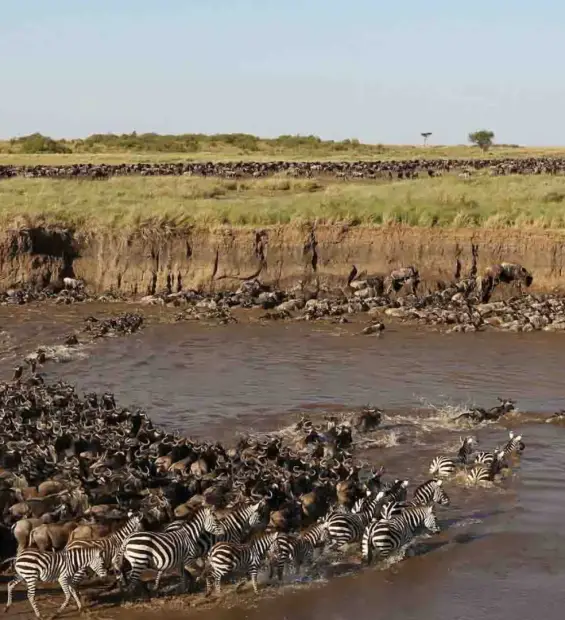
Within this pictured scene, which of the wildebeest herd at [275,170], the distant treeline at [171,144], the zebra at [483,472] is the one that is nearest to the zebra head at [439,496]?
the zebra at [483,472]

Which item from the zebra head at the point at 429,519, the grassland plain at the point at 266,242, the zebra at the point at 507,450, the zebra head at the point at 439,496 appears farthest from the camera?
the grassland plain at the point at 266,242

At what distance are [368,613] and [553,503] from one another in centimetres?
394

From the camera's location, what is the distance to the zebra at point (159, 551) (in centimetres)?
899

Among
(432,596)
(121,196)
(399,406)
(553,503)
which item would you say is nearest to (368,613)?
(432,596)

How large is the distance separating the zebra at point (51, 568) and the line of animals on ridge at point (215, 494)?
0.01 m

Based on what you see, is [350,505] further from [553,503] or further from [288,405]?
[288,405]

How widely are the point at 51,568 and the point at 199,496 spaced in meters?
2.55

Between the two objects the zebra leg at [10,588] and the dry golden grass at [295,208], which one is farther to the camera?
the dry golden grass at [295,208]

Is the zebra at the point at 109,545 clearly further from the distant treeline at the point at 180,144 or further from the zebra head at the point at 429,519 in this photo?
the distant treeline at the point at 180,144

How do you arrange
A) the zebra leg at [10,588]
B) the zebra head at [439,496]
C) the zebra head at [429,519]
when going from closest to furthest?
the zebra leg at [10,588] → the zebra head at [429,519] → the zebra head at [439,496]

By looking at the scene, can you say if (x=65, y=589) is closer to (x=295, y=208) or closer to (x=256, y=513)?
(x=256, y=513)

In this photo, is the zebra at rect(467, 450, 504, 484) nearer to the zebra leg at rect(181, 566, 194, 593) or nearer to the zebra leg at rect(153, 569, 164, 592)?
the zebra leg at rect(181, 566, 194, 593)

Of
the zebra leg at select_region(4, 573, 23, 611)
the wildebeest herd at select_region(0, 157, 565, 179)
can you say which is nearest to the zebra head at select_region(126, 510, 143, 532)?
the zebra leg at select_region(4, 573, 23, 611)

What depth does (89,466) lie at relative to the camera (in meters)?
11.9
